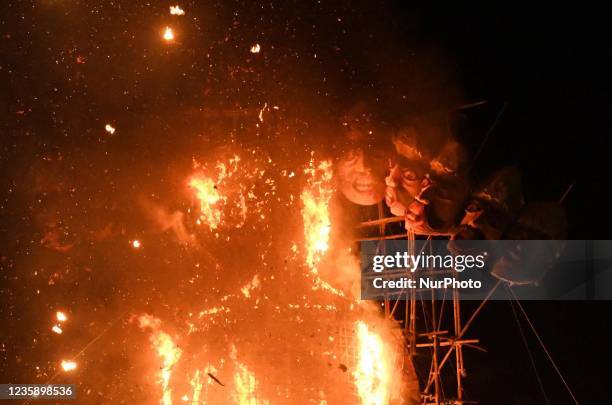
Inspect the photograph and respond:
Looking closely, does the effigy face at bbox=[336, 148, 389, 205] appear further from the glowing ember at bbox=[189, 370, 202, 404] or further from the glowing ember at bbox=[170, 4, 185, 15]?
the glowing ember at bbox=[189, 370, 202, 404]

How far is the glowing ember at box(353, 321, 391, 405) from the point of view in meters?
6.92


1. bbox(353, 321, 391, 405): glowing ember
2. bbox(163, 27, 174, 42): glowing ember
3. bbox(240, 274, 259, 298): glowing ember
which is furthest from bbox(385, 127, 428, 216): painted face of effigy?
bbox(163, 27, 174, 42): glowing ember

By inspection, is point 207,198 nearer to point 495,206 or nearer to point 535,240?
point 495,206

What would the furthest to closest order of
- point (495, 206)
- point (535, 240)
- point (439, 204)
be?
point (439, 204) → point (495, 206) → point (535, 240)

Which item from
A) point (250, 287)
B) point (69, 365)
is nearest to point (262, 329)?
point (250, 287)

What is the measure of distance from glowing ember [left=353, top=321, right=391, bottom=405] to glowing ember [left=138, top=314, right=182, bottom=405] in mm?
2242

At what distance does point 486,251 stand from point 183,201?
369cm

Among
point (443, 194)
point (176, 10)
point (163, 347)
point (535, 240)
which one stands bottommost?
point (163, 347)

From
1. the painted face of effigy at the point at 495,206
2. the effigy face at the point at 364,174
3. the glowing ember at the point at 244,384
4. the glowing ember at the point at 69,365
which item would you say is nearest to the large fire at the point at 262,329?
the glowing ember at the point at 244,384

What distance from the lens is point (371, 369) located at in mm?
7051

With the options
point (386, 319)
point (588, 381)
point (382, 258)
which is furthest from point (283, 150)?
point (588, 381)

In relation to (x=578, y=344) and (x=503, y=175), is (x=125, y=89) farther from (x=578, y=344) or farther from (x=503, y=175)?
(x=578, y=344)

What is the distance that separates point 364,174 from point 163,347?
326cm

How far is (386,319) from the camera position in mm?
7121
